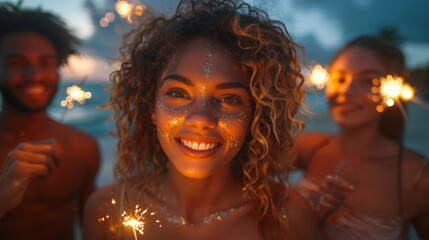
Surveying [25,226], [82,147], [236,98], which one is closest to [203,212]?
[236,98]

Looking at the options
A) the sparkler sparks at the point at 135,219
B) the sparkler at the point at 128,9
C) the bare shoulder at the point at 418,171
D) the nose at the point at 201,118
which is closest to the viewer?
the nose at the point at 201,118

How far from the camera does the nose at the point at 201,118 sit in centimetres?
143

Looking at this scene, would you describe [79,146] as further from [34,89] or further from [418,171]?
[418,171]

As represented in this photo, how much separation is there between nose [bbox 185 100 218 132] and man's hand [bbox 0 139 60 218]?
1.06m

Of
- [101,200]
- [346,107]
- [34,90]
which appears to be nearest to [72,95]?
[34,90]

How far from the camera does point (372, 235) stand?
84.4 inches

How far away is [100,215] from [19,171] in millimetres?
579

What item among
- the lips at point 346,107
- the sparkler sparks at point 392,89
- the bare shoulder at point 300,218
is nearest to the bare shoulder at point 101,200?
the bare shoulder at point 300,218

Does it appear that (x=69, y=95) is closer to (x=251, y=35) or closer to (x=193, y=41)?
(x=193, y=41)

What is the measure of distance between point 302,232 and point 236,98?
1.08 meters

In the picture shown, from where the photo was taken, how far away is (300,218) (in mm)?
1799

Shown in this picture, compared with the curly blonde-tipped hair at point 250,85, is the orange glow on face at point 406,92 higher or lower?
higher

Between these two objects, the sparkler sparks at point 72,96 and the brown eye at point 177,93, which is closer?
the brown eye at point 177,93

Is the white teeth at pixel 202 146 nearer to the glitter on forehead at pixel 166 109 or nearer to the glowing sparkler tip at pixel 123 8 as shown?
the glitter on forehead at pixel 166 109
